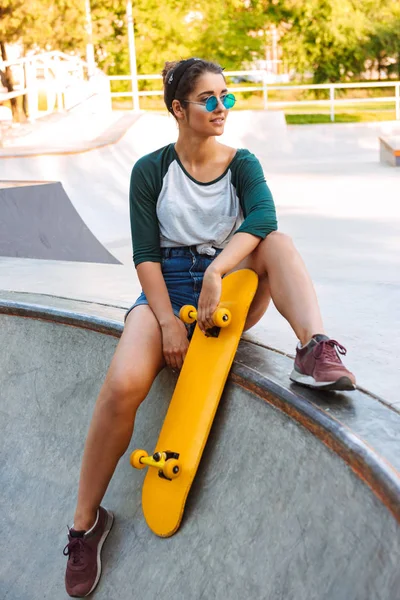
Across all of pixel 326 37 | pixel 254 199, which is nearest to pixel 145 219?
pixel 254 199

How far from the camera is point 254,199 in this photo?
3023 mm

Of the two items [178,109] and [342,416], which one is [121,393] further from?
[178,109]

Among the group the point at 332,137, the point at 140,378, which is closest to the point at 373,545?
the point at 140,378

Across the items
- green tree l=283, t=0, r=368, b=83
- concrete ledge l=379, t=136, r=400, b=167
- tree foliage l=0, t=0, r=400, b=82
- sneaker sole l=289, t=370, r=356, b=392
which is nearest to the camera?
sneaker sole l=289, t=370, r=356, b=392

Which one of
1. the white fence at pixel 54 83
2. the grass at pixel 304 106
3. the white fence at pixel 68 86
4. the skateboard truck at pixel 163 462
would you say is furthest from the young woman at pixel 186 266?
the grass at pixel 304 106

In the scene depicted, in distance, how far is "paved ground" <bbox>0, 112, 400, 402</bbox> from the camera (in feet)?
11.8

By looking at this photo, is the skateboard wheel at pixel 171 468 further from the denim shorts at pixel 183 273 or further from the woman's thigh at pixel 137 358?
the denim shorts at pixel 183 273

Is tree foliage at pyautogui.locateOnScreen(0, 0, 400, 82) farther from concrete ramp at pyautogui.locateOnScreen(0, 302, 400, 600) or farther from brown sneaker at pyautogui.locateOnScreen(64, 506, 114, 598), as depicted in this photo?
brown sneaker at pyautogui.locateOnScreen(64, 506, 114, 598)

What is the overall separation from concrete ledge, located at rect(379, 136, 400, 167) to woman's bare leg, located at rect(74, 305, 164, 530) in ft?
39.5

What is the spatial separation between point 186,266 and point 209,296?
0.35 metres

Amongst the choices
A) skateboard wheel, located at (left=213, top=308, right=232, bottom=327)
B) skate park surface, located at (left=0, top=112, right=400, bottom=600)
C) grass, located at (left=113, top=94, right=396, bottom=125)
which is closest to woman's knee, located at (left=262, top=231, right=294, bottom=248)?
skateboard wheel, located at (left=213, top=308, right=232, bottom=327)

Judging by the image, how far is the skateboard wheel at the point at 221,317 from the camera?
9.24ft

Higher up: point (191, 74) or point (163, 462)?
point (191, 74)

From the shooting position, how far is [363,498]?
6.91ft
